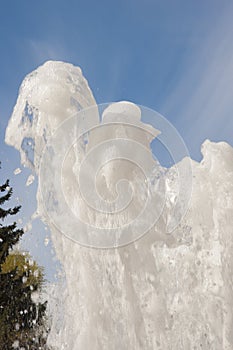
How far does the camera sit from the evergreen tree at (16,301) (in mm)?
17297

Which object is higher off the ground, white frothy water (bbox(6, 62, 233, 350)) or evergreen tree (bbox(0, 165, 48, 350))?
evergreen tree (bbox(0, 165, 48, 350))

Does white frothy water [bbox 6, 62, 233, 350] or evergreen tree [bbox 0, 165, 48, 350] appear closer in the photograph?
white frothy water [bbox 6, 62, 233, 350]

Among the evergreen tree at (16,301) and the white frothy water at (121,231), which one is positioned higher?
the evergreen tree at (16,301)

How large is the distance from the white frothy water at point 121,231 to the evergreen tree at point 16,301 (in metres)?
9.82

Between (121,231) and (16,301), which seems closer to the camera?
(121,231)

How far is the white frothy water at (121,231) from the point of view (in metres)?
5.62

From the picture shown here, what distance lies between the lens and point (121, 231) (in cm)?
606

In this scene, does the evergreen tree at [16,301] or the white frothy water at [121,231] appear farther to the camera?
the evergreen tree at [16,301]

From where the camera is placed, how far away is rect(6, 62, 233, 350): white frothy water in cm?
562

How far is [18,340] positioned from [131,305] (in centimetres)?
1311

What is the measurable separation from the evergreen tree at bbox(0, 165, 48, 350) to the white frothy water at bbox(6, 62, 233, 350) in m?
9.82

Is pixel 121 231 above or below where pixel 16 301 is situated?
below

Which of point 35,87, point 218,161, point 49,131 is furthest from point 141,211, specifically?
point 35,87

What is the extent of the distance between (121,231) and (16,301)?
13.8m
